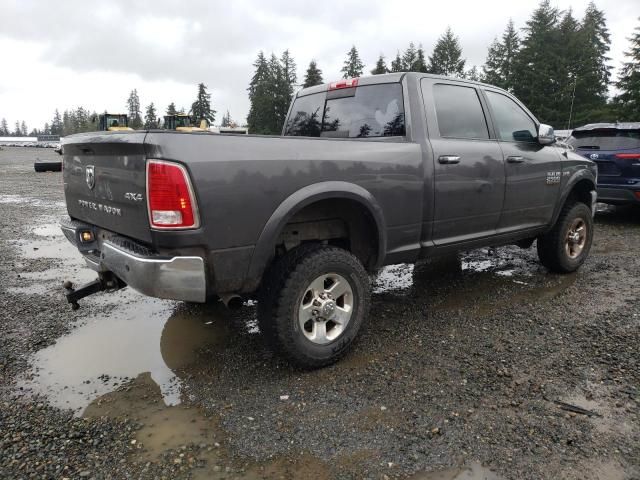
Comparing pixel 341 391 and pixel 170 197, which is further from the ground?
pixel 170 197

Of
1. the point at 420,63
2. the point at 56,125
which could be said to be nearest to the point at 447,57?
the point at 420,63

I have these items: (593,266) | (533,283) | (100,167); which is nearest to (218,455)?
(100,167)

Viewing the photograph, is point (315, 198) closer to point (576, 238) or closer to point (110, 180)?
point (110, 180)

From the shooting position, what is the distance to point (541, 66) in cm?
4669

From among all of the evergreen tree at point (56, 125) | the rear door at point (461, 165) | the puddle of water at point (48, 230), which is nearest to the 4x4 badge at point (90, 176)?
the rear door at point (461, 165)

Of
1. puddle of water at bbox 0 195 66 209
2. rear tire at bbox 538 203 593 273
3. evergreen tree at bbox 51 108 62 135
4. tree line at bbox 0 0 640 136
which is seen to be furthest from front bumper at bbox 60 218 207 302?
evergreen tree at bbox 51 108 62 135

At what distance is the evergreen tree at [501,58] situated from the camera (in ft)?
177

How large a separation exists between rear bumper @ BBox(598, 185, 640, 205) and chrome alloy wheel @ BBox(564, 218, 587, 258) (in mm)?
3210

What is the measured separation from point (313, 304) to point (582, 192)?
390 cm

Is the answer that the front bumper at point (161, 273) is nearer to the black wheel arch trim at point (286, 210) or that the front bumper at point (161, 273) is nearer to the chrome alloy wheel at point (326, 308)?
the black wheel arch trim at point (286, 210)

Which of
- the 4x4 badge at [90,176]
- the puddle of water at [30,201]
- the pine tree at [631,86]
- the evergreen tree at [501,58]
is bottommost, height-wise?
the puddle of water at [30,201]

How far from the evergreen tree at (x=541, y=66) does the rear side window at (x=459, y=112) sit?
152ft

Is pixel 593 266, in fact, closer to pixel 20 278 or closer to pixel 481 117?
pixel 481 117

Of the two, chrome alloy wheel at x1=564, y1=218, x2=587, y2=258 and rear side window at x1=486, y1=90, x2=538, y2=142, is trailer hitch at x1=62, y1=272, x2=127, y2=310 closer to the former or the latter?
rear side window at x1=486, y1=90, x2=538, y2=142
